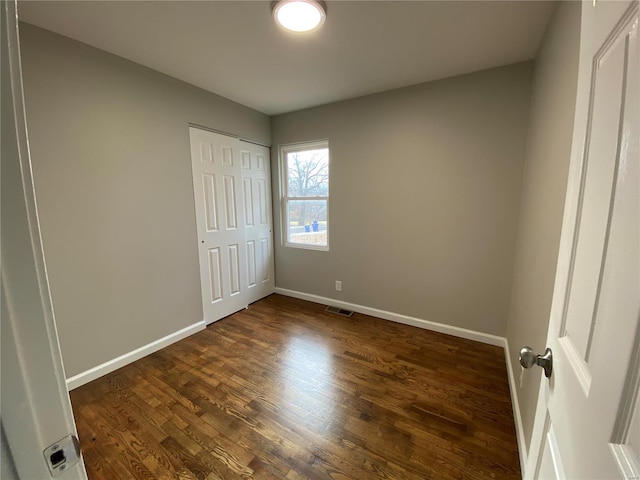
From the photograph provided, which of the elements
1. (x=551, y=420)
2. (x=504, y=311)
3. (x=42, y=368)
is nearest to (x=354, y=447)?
(x=551, y=420)

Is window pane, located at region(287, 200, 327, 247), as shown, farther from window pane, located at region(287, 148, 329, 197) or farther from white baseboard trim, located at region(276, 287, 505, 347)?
white baseboard trim, located at region(276, 287, 505, 347)

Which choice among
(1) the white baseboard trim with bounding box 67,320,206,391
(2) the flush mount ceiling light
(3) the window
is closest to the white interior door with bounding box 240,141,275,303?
(3) the window

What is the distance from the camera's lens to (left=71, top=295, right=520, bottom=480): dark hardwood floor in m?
1.38

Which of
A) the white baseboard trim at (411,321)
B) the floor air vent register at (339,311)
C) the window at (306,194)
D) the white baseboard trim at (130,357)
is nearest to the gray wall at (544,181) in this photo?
the white baseboard trim at (411,321)

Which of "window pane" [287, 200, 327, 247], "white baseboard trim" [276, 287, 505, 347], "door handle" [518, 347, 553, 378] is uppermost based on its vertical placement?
"window pane" [287, 200, 327, 247]

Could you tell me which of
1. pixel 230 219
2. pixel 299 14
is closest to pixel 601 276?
pixel 299 14

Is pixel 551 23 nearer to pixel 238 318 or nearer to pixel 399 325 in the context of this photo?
pixel 399 325

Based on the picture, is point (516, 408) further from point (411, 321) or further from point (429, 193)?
point (429, 193)

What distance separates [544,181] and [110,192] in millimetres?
2984

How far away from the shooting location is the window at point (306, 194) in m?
3.31

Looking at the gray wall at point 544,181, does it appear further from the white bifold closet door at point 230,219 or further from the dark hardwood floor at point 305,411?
the white bifold closet door at point 230,219

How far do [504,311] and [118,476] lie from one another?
299cm

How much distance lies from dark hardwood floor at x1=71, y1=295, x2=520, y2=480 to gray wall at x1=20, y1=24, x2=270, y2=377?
18.3 inches

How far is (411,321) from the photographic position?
2.87 metres
